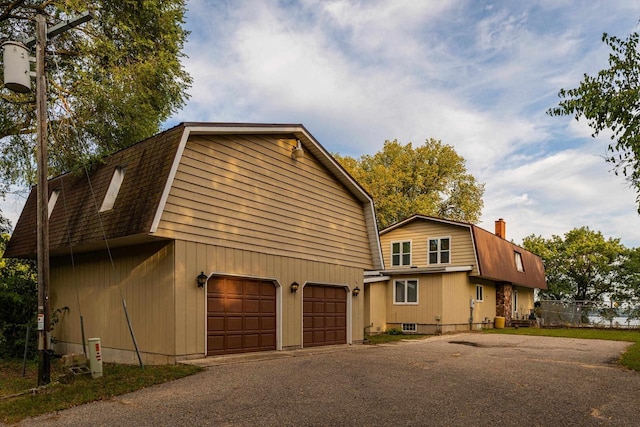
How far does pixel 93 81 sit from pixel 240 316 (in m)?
8.45

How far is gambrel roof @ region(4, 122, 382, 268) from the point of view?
1021 cm

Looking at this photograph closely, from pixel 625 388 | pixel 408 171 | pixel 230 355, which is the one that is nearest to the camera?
pixel 625 388

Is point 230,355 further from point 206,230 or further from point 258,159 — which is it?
point 258,159

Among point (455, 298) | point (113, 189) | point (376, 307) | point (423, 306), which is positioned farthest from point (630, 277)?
point (113, 189)

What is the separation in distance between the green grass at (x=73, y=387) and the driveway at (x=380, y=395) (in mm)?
377

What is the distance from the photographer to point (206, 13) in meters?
15.7

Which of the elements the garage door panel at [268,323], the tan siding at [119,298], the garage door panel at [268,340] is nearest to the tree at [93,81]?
the tan siding at [119,298]

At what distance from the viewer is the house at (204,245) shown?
10.6m

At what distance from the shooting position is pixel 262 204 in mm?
12883

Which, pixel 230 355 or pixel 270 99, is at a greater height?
pixel 270 99

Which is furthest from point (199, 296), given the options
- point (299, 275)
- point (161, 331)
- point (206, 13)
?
point (206, 13)

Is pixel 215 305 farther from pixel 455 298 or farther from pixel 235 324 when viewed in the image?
pixel 455 298

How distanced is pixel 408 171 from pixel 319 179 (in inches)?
1025

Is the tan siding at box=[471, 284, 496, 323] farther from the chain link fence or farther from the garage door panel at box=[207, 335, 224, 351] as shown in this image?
the garage door panel at box=[207, 335, 224, 351]
